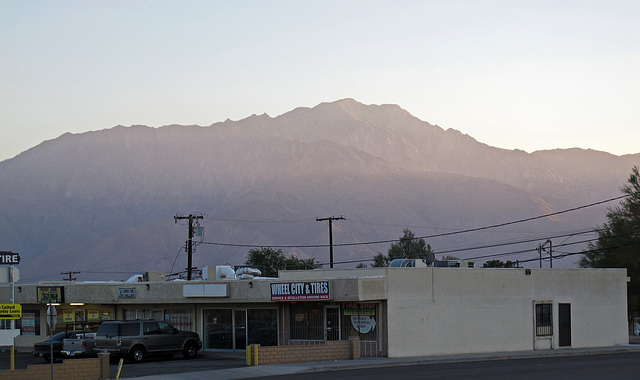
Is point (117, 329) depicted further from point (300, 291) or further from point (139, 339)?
point (300, 291)

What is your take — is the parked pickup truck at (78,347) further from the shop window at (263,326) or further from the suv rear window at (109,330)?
the shop window at (263,326)

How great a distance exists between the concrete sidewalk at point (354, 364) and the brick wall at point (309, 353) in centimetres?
53

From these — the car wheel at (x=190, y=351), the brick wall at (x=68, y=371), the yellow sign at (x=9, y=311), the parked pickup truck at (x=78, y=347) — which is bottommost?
the car wheel at (x=190, y=351)

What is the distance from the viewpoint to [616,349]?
4175cm

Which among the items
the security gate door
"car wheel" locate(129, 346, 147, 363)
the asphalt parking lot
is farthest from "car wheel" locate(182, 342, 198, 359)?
the security gate door

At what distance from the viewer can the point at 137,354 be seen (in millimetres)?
36750

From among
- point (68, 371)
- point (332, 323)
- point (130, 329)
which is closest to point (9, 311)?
point (68, 371)

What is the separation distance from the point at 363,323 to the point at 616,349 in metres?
13.9

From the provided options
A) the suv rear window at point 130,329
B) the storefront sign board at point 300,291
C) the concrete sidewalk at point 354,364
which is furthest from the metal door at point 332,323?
the suv rear window at point 130,329

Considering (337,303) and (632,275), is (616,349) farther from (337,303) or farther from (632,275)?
(632,275)

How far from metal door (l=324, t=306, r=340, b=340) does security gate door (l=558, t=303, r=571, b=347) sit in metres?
12.4

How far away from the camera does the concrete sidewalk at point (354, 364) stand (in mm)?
29094

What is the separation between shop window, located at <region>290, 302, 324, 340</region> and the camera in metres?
38.6

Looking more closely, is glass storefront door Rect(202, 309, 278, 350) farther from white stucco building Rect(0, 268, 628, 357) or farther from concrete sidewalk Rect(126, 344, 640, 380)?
concrete sidewalk Rect(126, 344, 640, 380)
